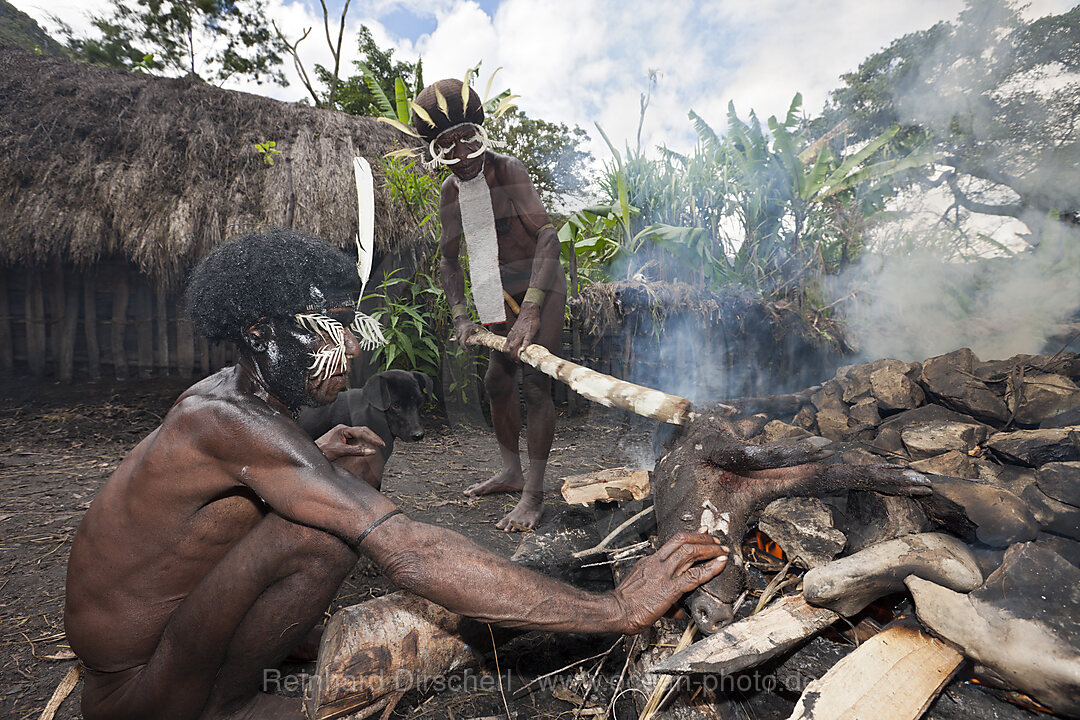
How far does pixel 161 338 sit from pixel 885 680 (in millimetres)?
7668

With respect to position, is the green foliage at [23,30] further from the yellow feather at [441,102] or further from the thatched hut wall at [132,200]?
the yellow feather at [441,102]

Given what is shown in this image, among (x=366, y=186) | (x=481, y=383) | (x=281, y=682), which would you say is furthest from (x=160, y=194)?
(x=281, y=682)

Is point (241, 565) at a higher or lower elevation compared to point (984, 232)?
lower

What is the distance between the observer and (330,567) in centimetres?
132

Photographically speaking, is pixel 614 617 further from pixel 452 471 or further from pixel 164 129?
pixel 164 129

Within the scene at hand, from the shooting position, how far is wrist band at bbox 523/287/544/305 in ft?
8.87

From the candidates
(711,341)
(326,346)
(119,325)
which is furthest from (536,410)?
(119,325)

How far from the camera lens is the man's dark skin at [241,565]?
1097 millimetres

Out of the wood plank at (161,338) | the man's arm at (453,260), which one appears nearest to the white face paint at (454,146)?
the man's arm at (453,260)

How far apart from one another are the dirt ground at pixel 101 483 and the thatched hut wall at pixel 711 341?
91cm

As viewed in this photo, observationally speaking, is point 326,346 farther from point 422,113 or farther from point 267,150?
point 267,150

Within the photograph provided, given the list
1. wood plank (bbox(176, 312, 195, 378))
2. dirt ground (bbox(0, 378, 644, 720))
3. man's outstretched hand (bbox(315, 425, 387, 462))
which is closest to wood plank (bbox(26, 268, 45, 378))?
dirt ground (bbox(0, 378, 644, 720))

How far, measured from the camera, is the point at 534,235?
301cm

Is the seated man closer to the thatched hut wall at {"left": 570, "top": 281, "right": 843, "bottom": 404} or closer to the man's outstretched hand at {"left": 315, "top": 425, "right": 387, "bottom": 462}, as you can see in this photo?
the man's outstretched hand at {"left": 315, "top": 425, "right": 387, "bottom": 462}
